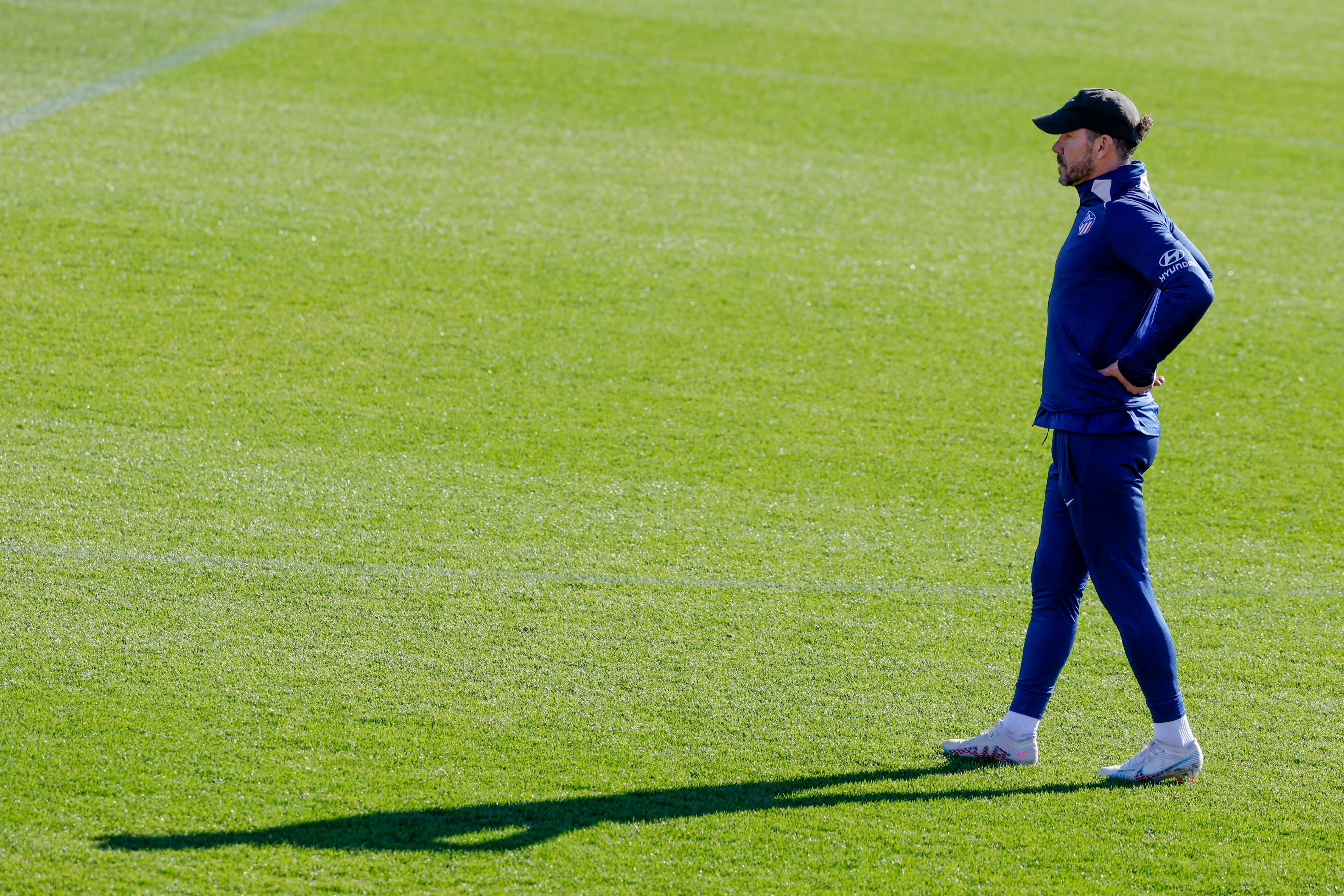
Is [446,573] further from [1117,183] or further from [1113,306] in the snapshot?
[1117,183]

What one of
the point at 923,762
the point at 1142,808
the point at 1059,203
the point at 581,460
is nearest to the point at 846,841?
the point at 923,762

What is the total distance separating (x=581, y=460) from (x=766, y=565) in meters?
1.19

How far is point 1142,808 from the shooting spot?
3.90 m

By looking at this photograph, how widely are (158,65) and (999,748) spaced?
9.33 metres

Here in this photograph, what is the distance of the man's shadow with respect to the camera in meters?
3.54

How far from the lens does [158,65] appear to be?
35.3 feet

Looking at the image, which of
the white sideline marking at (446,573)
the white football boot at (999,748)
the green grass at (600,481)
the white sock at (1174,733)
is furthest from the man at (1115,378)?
the white sideline marking at (446,573)

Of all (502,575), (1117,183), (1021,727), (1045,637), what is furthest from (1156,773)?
(502,575)

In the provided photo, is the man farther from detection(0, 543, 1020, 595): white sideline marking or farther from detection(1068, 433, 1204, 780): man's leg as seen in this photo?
detection(0, 543, 1020, 595): white sideline marking

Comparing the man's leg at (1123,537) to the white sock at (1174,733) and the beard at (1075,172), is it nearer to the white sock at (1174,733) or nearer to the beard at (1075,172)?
the white sock at (1174,733)

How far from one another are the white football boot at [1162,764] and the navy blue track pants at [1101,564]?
0.32 feet

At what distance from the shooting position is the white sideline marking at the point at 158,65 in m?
9.62

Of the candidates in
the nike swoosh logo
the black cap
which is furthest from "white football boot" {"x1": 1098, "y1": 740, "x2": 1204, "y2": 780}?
the black cap

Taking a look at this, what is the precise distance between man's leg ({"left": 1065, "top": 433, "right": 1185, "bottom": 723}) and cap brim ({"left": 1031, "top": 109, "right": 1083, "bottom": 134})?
891 millimetres
